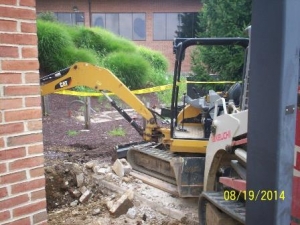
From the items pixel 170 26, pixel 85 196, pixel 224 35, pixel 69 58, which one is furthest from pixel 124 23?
pixel 85 196

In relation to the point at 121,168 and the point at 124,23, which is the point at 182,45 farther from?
the point at 124,23

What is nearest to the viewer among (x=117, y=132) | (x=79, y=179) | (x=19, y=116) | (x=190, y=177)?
(x=19, y=116)

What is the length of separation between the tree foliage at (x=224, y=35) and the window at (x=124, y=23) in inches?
536

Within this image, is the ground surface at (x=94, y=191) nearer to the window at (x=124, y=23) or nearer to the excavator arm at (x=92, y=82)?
the excavator arm at (x=92, y=82)

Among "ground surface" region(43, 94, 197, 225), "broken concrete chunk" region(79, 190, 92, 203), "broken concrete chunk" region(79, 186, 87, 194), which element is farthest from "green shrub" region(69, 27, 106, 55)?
"broken concrete chunk" region(79, 190, 92, 203)

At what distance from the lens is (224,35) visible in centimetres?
973

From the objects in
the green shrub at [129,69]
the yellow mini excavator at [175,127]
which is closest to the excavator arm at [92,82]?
the yellow mini excavator at [175,127]

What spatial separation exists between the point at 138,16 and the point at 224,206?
21.8 m

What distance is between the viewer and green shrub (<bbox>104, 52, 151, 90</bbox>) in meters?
14.2

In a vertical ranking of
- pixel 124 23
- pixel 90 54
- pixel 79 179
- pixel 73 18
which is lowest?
pixel 79 179

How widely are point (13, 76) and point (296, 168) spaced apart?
1757 mm

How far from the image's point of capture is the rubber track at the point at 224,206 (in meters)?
2.78

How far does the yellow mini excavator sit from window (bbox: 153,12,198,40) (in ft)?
59.4

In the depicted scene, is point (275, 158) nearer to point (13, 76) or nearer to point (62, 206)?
point (13, 76)
